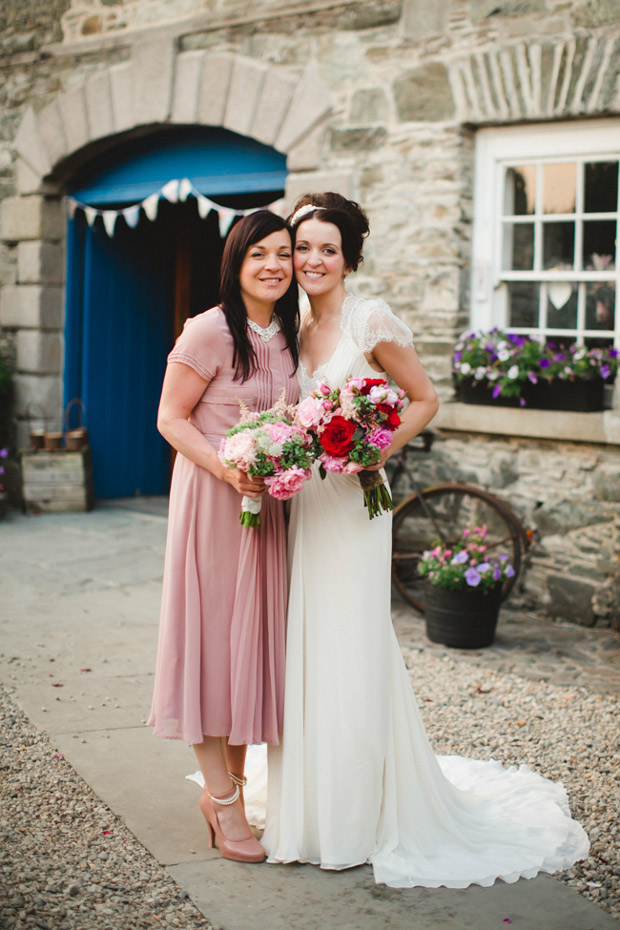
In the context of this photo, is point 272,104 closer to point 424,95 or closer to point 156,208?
point 424,95

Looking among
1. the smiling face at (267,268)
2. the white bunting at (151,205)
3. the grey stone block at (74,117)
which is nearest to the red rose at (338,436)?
the smiling face at (267,268)

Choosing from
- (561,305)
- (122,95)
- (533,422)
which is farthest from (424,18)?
(122,95)

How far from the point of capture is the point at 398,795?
10.2 ft

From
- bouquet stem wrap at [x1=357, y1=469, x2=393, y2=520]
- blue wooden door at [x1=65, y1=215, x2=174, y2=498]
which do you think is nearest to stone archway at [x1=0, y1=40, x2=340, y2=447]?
blue wooden door at [x1=65, y1=215, x2=174, y2=498]

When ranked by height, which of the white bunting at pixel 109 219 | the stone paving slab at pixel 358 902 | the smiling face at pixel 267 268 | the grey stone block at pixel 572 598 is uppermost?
the white bunting at pixel 109 219

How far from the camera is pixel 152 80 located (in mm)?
7855

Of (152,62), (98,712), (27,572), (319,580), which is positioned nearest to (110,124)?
(152,62)

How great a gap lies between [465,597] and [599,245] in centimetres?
239

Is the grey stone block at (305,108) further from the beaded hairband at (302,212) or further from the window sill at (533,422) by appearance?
the beaded hairband at (302,212)

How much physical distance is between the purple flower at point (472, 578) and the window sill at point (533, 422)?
1.14m

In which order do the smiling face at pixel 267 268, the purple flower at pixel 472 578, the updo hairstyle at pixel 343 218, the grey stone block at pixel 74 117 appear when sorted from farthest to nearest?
1. the grey stone block at pixel 74 117
2. the purple flower at pixel 472 578
3. the updo hairstyle at pixel 343 218
4. the smiling face at pixel 267 268

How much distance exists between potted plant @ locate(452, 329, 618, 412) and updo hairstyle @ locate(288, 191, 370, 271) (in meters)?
2.90

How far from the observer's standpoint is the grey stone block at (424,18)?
632cm

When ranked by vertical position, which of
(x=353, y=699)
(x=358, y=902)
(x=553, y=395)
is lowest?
(x=358, y=902)
